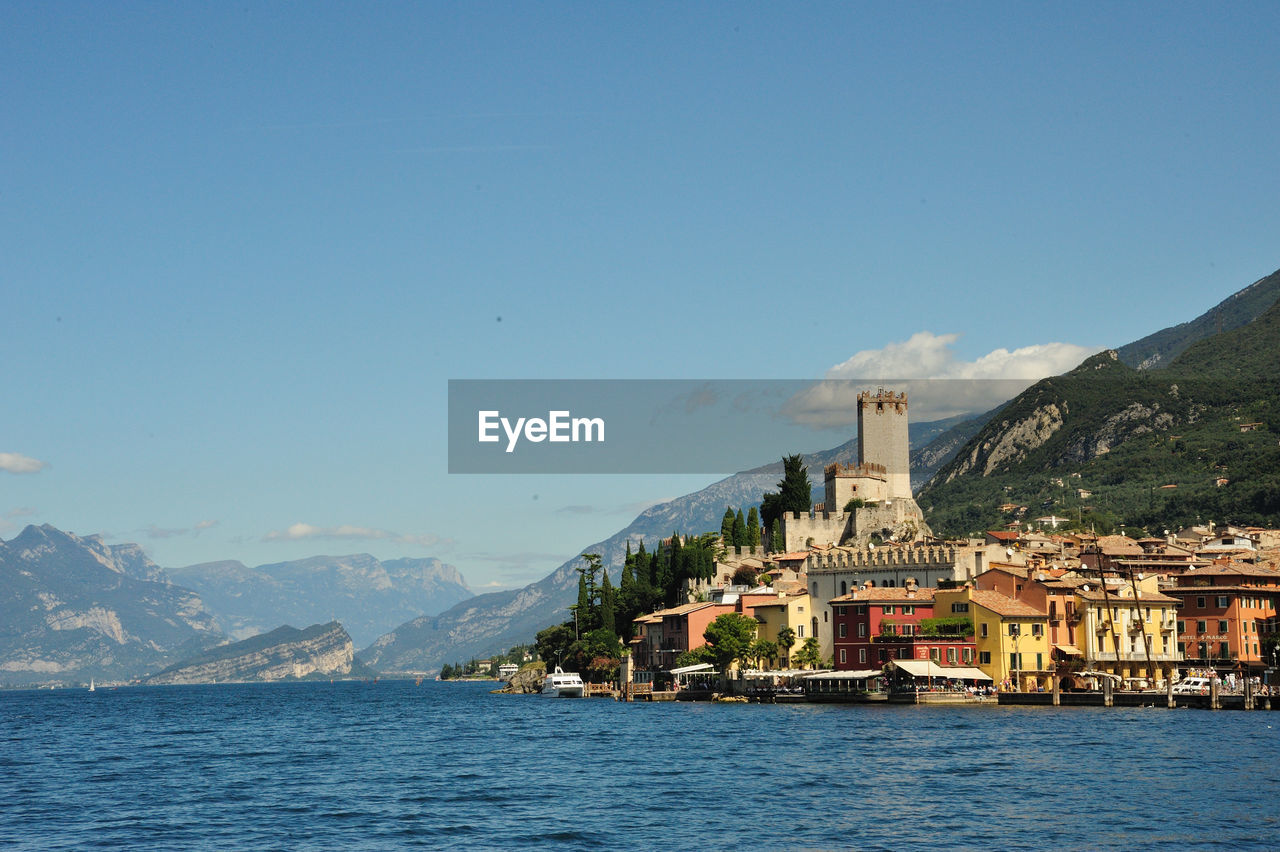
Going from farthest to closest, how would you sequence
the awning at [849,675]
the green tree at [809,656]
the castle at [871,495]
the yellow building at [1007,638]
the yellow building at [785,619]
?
the castle at [871,495]
the yellow building at [785,619]
the green tree at [809,656]
the awning at [849,675]
the yellow building at [1007,638]

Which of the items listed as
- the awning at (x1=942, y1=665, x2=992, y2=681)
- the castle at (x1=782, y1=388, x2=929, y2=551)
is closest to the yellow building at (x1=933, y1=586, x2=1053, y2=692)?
the awning at (x1=942, y1=665, x2=992, y2=681)

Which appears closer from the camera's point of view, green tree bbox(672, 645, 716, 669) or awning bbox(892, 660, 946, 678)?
awning bbox(892, 660, 946, 678)

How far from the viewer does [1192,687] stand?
86000 millimetres

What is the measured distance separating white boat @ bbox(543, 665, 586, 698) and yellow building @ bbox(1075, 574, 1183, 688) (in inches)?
2023

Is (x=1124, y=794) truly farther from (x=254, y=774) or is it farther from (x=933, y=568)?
(x=933, y=568)

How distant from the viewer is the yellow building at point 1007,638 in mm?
89000

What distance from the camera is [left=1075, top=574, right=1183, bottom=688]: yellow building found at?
308ft

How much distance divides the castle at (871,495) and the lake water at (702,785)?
4062 cm

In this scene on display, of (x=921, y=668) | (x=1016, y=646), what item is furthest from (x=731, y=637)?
(x=1016, y=646)

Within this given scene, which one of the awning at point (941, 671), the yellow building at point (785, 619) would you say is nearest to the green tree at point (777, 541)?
the yellow building at point (785, 619)

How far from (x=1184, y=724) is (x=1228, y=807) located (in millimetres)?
28501

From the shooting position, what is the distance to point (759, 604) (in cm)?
10744

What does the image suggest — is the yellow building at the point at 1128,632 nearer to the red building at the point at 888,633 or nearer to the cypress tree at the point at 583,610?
the red building at the point at 888,633

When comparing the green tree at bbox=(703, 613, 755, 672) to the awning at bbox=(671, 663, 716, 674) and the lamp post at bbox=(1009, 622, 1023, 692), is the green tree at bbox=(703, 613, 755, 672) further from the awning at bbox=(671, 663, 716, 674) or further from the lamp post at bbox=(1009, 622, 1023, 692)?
the lamp post at bbox=(1009, 622, 1023, 692)
